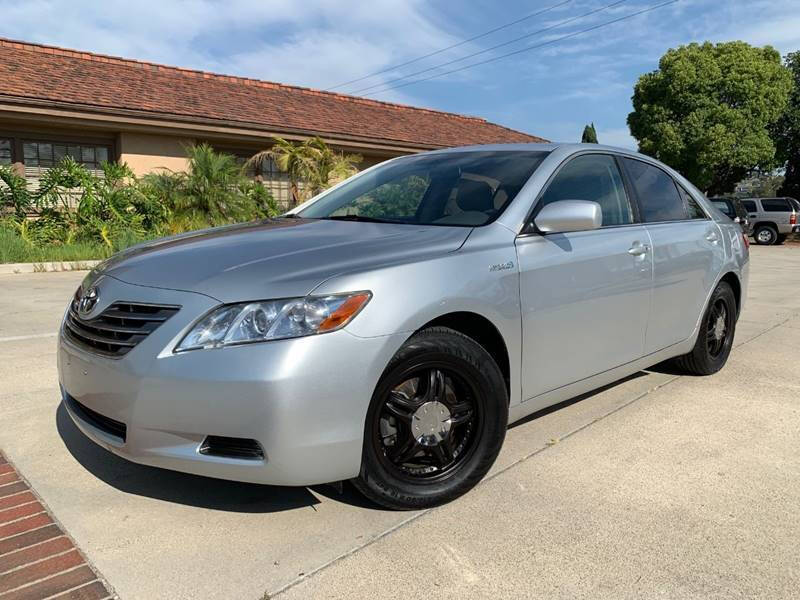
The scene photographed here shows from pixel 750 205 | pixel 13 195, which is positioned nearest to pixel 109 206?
pixel 13 195

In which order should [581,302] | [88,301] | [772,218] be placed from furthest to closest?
1. [772,218]
2. [581,302]
3. [88,301]

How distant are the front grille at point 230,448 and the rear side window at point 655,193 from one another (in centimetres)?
277

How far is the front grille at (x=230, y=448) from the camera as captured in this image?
2.33 metres

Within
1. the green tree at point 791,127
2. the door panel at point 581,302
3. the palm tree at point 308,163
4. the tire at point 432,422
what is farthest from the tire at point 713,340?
the green tree at point 791,127

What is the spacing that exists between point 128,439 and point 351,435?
83 centimetres

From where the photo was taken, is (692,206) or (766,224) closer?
(692,206)

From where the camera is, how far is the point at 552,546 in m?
2.48

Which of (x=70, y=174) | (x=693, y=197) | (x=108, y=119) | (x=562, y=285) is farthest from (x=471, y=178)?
(x=108, y=119)

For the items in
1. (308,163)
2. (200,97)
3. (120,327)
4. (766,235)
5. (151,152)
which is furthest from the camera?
(766,235)

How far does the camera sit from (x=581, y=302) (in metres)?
3.27

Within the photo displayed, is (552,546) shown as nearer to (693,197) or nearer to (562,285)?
(562,285)

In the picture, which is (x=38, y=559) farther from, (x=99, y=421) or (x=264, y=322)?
(x=264, y=322)

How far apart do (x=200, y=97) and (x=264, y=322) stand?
50.9 feet

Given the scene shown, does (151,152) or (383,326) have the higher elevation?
(151,152)
